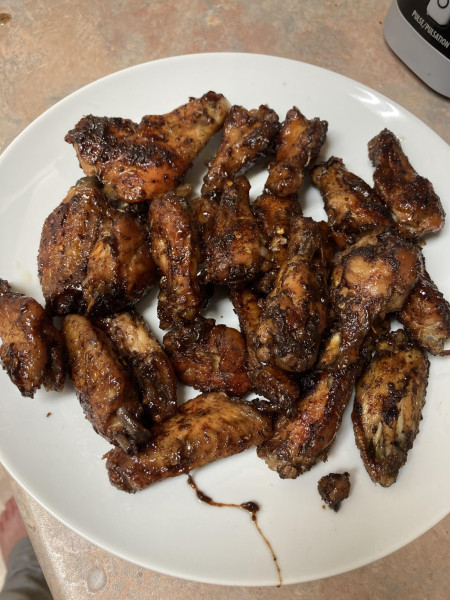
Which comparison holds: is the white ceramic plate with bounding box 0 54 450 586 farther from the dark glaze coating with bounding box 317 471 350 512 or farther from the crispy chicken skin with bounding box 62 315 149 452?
the crispy chicken skin with bounding box 62 315 149 452

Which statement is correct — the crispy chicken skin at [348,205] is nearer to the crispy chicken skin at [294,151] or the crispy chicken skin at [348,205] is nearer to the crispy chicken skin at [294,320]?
the crispy chicken skin at [294,151]

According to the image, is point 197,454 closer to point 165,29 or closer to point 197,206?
point 197,206

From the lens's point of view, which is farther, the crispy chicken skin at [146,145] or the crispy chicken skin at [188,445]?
the crispy chicken skin at [146,145]

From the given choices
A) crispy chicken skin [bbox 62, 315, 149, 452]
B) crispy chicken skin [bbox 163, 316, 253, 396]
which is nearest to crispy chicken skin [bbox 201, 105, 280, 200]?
crispy chicken skin [bbox 163, 316, 253, 396]

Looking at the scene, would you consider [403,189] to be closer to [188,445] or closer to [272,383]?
[272,383]

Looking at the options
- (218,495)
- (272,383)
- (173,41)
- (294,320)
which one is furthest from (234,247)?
(173,41)

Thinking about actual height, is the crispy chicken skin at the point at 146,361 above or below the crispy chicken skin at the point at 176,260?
below

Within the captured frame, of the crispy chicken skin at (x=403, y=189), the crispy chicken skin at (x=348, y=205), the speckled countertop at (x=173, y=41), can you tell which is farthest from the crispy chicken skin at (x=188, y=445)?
the speckled countertop at (x=173, y=41)
